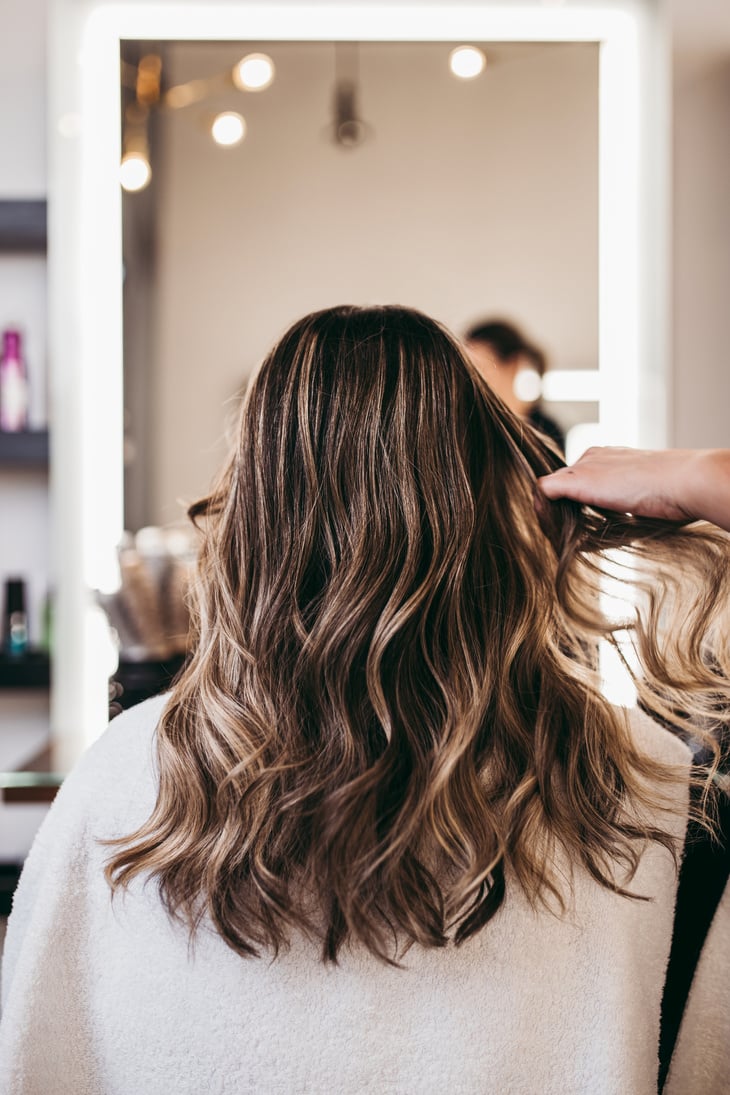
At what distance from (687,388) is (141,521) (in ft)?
3.68

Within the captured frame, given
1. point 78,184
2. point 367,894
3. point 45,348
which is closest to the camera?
point 367,894

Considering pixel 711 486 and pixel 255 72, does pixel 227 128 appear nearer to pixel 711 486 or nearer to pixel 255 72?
pixel 255 72

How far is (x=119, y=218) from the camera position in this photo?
68.2 inches

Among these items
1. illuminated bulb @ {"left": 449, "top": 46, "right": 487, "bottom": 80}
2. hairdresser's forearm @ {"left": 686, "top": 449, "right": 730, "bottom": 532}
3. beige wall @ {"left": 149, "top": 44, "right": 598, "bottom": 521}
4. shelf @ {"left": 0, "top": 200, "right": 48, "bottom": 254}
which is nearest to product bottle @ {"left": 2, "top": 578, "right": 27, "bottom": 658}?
beige wall @ {"left": 149, "top": 44, "right": 598, "bottom": 521}

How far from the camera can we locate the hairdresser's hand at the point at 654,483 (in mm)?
691

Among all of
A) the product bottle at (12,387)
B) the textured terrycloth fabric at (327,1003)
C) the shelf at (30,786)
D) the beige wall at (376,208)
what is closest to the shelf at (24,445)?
the product bottle at (12,387)

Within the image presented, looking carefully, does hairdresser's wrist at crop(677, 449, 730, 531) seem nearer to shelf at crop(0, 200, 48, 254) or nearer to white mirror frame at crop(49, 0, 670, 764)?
white mirror frame at crop(49, 0, 670, 764)

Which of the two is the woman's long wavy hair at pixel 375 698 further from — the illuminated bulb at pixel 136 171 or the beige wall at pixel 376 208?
the illuminated bulb at pixel 136 171

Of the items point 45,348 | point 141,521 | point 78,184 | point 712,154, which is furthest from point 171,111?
point 712,154

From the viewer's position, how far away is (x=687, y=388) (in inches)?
69.4

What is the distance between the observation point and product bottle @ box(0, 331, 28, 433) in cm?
172

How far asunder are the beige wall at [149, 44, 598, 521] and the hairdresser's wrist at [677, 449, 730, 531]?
3.53ft

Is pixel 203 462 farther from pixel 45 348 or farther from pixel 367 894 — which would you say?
pixel 367 894

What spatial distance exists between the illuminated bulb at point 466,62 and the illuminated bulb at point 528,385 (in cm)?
58
